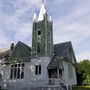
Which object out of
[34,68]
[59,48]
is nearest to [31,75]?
[34,68]

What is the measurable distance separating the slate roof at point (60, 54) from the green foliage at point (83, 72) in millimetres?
4038

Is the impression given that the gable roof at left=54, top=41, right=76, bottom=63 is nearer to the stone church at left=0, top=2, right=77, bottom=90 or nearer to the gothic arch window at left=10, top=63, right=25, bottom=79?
the stone church at left=0, top=2, right=77, bottom=90

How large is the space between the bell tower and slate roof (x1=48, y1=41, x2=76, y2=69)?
154cm

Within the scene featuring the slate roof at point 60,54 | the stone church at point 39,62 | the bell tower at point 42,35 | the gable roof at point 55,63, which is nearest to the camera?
the gable roof at point 55,63

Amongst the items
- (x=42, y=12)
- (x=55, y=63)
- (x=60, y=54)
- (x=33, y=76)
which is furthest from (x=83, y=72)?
(x=42, y=12)

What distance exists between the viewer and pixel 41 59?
31.4 meters

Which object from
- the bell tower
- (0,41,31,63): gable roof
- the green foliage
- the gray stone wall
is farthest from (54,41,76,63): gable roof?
(0,41,31,63): gable roof

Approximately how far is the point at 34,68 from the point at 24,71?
2209mm

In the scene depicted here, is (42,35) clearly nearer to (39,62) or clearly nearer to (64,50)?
(39,62)

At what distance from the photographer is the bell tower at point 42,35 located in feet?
105

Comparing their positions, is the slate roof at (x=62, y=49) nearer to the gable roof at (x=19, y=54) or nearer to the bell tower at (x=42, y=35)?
the bell tower at (x=42, y=35)

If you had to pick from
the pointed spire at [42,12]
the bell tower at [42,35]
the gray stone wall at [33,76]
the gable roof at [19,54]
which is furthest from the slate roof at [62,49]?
the pointed spire at [42,12]

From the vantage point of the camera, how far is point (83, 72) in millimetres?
38875

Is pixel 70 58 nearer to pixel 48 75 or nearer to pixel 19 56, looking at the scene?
pixel 48 75
